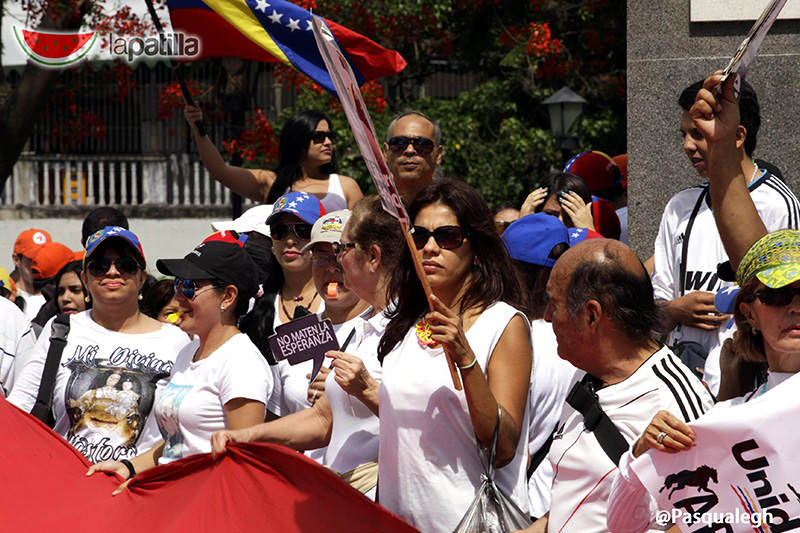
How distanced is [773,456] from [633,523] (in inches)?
17.3

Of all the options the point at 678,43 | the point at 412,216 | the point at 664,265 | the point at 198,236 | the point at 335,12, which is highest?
the point at 335,12

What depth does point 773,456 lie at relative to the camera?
297 centimetres

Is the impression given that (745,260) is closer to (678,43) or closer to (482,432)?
(482,432)

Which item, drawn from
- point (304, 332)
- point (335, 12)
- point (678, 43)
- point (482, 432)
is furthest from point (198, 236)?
point (482, 432)

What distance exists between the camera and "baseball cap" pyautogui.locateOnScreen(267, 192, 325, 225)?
19.0 ft

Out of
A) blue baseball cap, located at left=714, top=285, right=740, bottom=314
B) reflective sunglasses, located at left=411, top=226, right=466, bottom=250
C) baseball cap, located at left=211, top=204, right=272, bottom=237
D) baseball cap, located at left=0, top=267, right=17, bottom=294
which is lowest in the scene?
baseball cap, located at left=0, top=267, right=17, bottom=294

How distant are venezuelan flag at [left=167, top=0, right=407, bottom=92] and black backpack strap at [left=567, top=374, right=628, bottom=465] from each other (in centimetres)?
455

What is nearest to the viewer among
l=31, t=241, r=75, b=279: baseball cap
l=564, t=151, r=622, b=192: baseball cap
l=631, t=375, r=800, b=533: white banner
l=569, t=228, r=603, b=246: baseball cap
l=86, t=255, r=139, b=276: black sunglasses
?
l=631, t=375, r=800, b=533: white banner

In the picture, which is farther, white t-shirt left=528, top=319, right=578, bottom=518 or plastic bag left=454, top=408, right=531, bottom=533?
white t-shirt left=528, top=319, right=578, bottom=518

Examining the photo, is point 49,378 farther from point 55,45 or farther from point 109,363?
point 55,45

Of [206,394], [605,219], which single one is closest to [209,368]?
[206,394]

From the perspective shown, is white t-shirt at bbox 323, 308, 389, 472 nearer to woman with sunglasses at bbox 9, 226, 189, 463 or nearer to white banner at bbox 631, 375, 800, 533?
woman with sunglasses at bbox 9, 226, 189, 463

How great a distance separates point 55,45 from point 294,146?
760cm

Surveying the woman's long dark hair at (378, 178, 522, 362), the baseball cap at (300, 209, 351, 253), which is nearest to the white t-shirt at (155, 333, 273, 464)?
the baseball cap at (300, 209, 351, 253)
